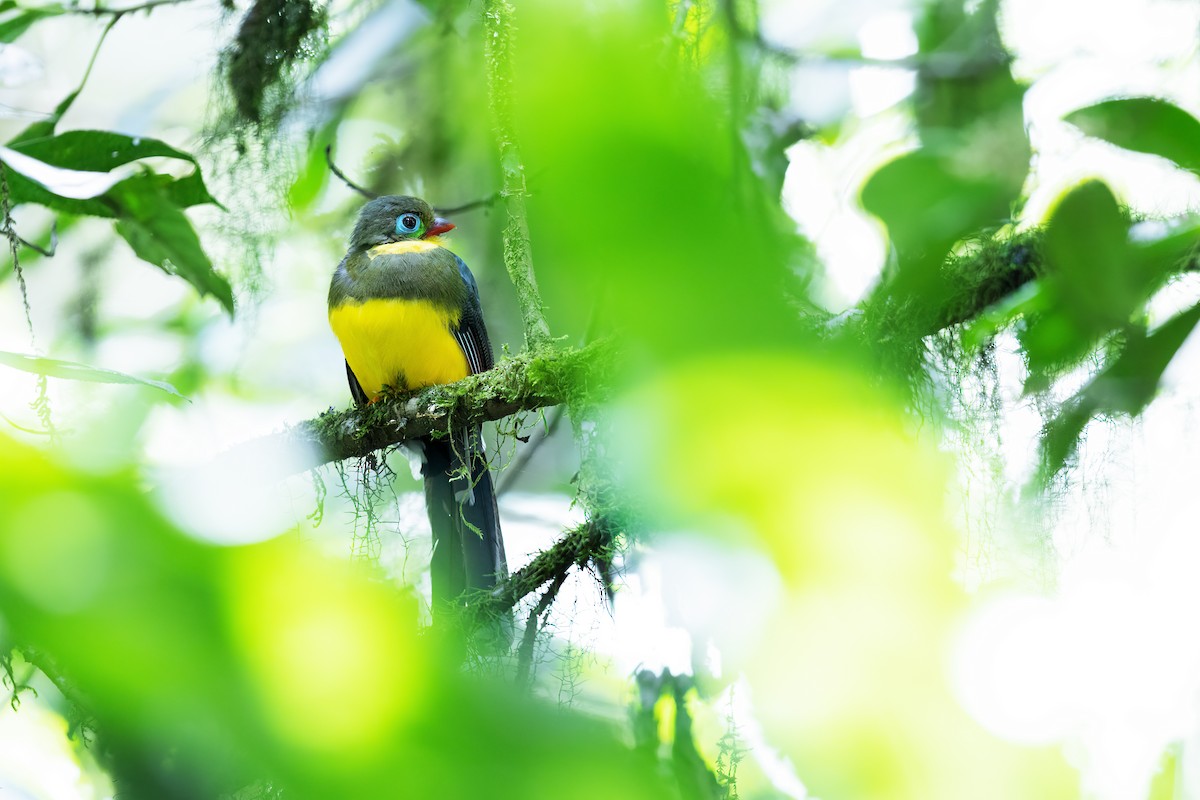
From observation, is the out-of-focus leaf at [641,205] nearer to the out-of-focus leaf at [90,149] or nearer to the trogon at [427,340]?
the out-of-focus leaf at [90,149]

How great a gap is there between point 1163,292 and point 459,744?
62.9 inches

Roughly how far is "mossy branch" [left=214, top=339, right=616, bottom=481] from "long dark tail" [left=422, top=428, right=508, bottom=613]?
0.17m

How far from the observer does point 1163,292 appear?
168 cm

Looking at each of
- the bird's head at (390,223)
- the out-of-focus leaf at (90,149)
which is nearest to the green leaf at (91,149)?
the out-of-focus leaf at (90,149)

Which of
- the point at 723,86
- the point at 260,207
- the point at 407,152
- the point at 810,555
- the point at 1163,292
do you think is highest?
the point at 407,152

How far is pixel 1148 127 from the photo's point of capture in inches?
46.0

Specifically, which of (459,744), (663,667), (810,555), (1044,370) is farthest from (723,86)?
(663,667)

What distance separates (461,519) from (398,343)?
71cm

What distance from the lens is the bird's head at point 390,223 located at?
4.05m

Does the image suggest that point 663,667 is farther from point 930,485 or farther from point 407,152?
point 407,152

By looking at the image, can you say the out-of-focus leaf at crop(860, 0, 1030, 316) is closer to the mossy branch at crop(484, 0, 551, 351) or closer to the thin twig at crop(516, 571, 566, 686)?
the mossy branch at crop(484, 0, 551, 351)

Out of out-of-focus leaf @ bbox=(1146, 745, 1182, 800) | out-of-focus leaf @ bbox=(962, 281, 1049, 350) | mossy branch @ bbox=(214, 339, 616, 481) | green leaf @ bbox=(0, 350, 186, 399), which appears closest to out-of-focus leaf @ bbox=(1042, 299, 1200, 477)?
out-of-focus leaf @ bbox=(962, 281, 1049, 350)

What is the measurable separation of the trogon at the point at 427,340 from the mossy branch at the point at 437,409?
0.22 m

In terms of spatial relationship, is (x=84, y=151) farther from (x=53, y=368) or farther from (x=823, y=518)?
(x=823, y=518)
